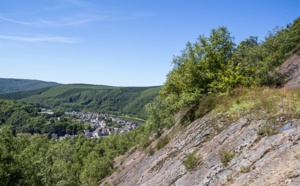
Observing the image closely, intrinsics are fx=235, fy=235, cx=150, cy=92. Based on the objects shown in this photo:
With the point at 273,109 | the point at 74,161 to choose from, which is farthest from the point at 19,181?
the point at 74,161

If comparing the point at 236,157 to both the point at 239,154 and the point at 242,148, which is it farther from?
the point at 242,148

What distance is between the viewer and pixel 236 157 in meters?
9.46

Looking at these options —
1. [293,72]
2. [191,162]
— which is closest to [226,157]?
[191,162]

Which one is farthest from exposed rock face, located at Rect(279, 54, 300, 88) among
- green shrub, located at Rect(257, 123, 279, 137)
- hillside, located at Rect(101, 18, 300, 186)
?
green shrub, located at Rect(257, 123, 279, 137)

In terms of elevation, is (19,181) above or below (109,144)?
above

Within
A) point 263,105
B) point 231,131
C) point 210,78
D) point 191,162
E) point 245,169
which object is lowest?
point 191,162

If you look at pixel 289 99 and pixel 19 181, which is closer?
pixel 289 99

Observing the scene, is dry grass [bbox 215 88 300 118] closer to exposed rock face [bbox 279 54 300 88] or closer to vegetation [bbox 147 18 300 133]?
vegetation [bbox 147 18 300 133]

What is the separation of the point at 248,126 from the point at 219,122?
2.70 meters

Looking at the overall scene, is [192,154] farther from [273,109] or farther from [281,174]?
[281,174]

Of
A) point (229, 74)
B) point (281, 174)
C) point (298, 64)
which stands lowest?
point (281, 174)

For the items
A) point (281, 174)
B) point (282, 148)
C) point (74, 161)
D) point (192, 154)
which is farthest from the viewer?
point (74, 161)

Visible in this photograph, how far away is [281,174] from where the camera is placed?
22.7ft

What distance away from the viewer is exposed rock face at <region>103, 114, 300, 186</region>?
7363mm
